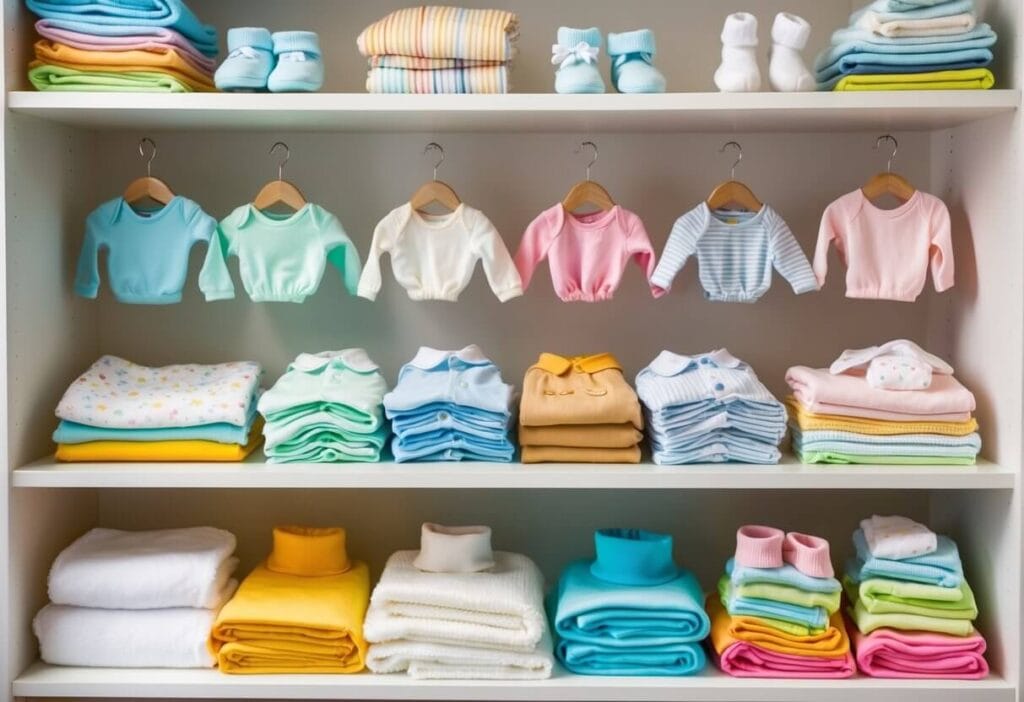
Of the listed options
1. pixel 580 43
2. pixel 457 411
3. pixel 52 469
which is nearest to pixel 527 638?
pixel 457 411

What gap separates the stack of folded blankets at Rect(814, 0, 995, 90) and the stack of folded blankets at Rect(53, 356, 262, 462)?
4.16 feet

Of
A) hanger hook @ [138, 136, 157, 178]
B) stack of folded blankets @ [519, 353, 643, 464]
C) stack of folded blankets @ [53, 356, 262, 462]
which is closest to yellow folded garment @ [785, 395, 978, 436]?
stack of folded blankets @ [519, 353, 643, 464]

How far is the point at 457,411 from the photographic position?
2.08 m

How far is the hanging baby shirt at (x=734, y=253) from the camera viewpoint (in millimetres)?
2164

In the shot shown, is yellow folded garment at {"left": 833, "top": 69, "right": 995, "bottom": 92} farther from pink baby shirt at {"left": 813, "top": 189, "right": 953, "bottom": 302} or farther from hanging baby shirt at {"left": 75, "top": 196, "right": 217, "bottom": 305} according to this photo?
hanging baby shirt at {"left": 75, "top": 196, "right": 217, "bottom": 305}

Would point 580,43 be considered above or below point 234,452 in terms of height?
above

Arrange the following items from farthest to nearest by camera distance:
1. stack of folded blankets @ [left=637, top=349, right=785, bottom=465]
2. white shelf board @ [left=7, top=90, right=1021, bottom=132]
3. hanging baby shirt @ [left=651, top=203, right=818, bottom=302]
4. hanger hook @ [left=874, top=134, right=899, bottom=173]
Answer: hanger hook @ [left=874, top=134, right=899, bottom=173]
hanging baby shirt @ [left=651, top=203, right=818, bottom=302]
stack of folded blankets @ [left=637, top=349, right=785, bottom=465]
white shelf board @ [left=7, top=90, right=1021, bottom=132]

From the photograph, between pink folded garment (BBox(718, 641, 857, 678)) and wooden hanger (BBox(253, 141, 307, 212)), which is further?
wooden hanger (BBox(253, 141, 307, 212))

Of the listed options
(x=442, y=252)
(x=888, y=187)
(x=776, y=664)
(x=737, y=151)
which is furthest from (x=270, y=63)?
(x=776, y=664)

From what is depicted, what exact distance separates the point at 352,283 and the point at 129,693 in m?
0.85

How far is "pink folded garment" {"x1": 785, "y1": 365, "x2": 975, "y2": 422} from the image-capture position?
2.04 meters

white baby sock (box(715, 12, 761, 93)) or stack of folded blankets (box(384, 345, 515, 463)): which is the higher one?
white baby sock (box(715, 12, 761, 93))

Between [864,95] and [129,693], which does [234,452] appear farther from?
[864,95]

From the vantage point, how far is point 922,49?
1.99 metres
